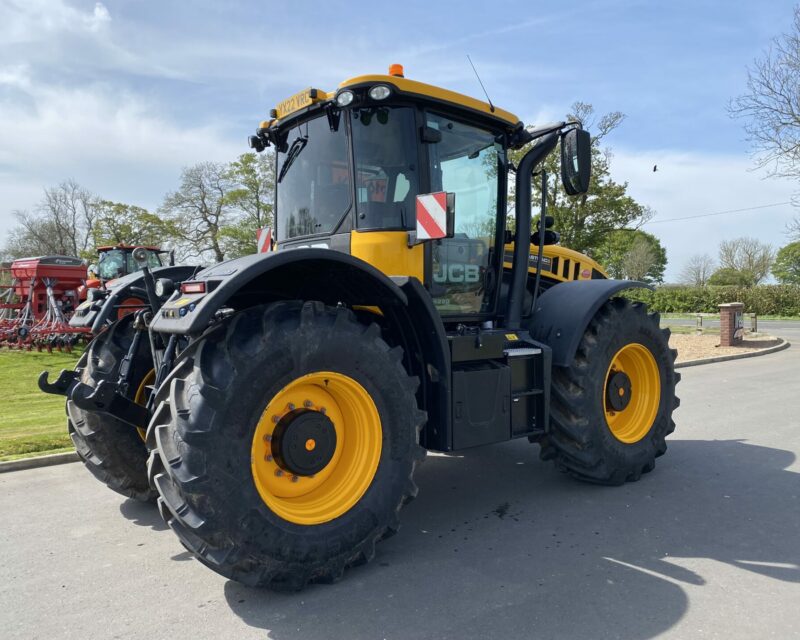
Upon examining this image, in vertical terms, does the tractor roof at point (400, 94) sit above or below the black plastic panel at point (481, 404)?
above

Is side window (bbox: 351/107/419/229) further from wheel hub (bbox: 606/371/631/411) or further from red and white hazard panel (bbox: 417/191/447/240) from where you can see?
wheel hub (bbox: 606/371/631/411)

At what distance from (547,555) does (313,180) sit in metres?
2.85

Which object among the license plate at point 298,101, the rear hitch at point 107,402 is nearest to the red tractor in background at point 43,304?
the license plate at point 298,101

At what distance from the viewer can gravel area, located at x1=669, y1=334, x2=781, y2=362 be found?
1474cm

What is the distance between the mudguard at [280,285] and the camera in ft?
9.54

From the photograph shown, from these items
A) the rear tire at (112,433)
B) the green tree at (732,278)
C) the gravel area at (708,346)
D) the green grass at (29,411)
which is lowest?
the green grass at (29,411)

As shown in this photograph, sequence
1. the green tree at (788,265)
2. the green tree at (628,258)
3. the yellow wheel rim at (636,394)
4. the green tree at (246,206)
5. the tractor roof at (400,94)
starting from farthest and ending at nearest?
the green tree at (788,265), the green tree at (628,258), the green tree at (246,206), the yellow wheel rim at (636,394), the tractor roof at (400,94)

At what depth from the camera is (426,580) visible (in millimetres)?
3211

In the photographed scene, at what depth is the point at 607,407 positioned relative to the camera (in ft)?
16.3

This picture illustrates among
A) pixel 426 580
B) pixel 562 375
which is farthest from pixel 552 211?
pixel 426 580

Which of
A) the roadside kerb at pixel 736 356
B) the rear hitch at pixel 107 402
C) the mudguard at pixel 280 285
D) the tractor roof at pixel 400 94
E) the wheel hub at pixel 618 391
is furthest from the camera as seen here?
the roadside kerb at pixel 736 356

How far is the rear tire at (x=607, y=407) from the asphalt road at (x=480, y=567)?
21cm

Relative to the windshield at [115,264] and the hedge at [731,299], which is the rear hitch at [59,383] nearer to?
the windshield at [115,264]

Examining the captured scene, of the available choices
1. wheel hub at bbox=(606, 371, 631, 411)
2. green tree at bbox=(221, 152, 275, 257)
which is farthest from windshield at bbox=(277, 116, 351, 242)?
green tree at bbox=(221, 152, 275, 257)
